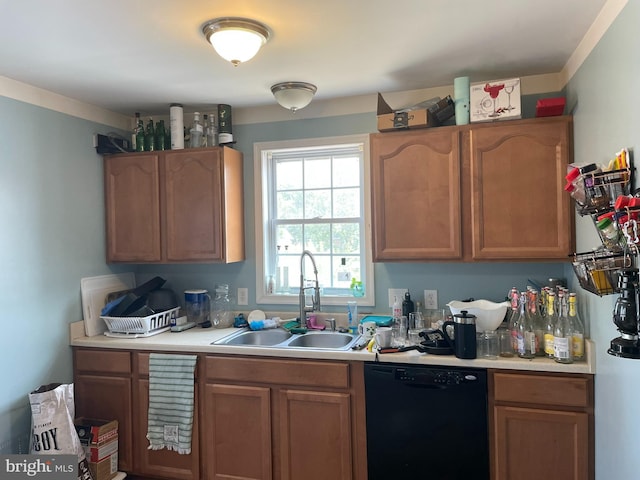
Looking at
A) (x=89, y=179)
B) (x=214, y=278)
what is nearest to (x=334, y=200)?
(x=214, y=278)

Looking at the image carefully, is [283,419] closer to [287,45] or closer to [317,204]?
[317,204]

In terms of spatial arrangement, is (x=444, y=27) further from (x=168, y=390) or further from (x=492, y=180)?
(x=168, y=390)

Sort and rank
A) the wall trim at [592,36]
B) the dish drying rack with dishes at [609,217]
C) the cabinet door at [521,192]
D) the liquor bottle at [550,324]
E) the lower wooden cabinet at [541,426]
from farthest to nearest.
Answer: the cabinet door at [521,192] < the liquor bottle at [550,324] < the lower wooden cabinet at [541,426] < the wall trim at [592,36] < the dish drying rack with dishes at [609,217]

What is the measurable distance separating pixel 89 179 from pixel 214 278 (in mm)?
1058

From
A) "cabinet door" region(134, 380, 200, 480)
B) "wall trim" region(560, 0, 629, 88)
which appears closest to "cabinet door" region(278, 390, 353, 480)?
"cabinet door" region(134, 380, 200, 480)

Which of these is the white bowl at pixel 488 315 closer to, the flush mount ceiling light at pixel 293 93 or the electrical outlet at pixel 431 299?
the electrical outlet at pixel 431 299

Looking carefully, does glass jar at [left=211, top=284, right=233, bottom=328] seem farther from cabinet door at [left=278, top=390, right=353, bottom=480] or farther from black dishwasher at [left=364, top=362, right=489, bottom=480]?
black dishwasher at [left=364, top=362, right=489, bottom=480]

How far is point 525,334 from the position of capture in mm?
2305

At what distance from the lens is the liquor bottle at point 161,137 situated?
3.19 m

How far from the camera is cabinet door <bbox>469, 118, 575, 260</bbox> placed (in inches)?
95.1

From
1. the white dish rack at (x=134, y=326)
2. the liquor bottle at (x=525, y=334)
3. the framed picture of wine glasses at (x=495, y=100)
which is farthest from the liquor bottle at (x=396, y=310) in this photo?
the white dish rack at (x=134, y=326)

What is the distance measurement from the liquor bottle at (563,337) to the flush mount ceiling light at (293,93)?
1750mm

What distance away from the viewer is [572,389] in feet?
7.09

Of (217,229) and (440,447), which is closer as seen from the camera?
(440,447)
